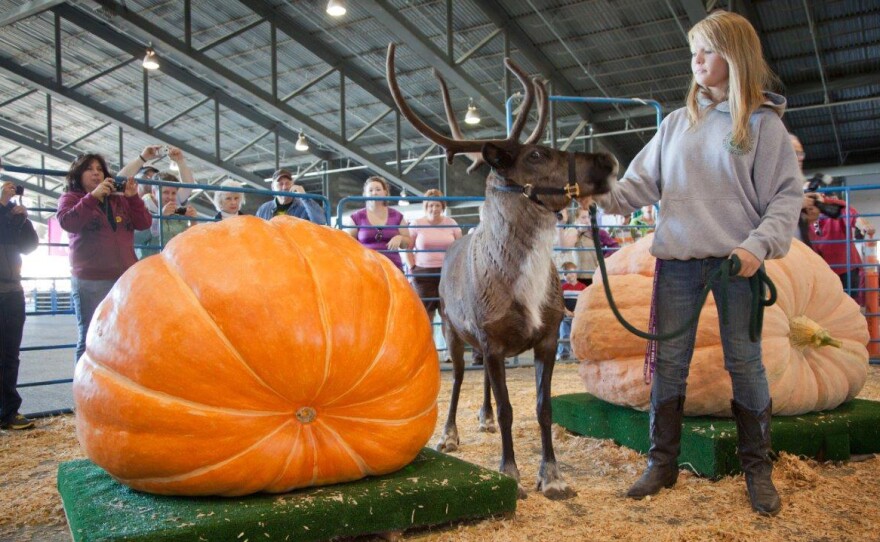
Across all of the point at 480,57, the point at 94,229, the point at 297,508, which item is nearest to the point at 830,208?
the point at 297,508

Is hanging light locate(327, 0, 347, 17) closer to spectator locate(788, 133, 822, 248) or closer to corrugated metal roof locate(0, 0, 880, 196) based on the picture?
corrugated metal roof locate(0, 0, 880, 196)

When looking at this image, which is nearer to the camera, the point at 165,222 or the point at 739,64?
the point at 739,64

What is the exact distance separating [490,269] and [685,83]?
1368 centimetres

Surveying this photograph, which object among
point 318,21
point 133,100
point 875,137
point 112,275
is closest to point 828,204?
point 112,275

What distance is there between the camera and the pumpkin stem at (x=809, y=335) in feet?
11.2

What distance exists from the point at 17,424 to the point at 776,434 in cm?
457

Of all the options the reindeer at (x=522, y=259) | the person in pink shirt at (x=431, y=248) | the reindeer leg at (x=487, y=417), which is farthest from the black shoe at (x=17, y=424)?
the person in pink shirt at (x=431, y=248)

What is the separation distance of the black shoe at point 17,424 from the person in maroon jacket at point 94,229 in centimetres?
54

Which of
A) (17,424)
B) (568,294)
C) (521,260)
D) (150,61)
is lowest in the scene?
(17,424)

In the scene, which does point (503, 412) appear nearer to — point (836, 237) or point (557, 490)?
point (557, 490)

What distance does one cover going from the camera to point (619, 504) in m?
2.80

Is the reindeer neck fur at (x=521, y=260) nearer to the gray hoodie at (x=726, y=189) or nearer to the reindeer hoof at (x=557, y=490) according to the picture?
the gray hoodie at (x=726, y=189)

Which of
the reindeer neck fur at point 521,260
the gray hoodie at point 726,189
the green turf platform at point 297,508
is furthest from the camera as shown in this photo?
the reindeer neck fur at point 521,260

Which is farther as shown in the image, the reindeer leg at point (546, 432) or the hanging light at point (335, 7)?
the hanging light at point (335, 7)
